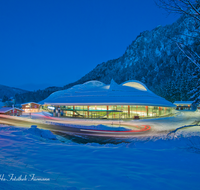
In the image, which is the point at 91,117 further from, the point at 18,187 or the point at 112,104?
the point at 18,187

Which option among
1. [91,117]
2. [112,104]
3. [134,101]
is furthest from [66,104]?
[134,101]

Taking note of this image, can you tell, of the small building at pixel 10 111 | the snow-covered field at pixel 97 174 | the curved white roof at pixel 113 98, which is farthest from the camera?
the small building at pixel 10 111

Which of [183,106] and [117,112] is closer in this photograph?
[117,112]

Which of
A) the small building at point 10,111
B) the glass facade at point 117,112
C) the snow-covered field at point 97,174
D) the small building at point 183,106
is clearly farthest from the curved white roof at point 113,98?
the small building at point 183,106

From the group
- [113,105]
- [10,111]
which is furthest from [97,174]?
[10,111]

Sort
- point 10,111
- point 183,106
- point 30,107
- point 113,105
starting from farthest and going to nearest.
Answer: point 183,106
point 30,107
point 10,111
point 113,105

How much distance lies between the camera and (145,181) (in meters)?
4.60

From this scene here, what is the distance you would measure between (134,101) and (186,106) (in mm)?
60069

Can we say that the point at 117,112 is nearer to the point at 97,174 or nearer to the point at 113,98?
the point at 113,98

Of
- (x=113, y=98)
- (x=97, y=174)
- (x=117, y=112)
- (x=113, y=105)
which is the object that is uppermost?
(x=113, y=98)

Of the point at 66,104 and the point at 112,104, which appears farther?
the point at 66,104

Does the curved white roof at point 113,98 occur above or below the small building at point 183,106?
above

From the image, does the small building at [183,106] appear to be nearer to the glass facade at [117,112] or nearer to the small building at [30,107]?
the glass facade at [117,112]

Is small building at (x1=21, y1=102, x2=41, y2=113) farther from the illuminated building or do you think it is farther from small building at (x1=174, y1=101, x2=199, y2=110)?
Answer: small building at (x1=174, y1=101, x2=199, y2=110)
